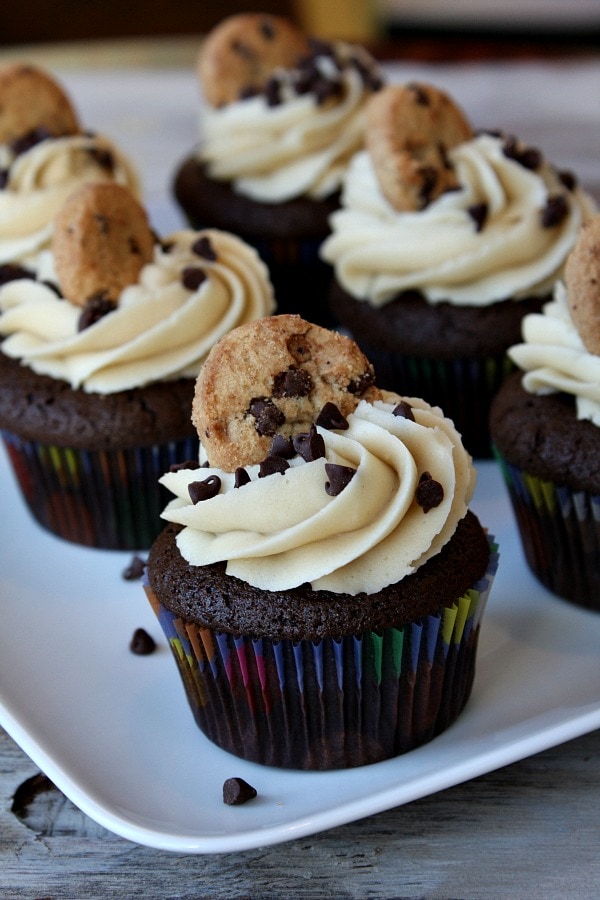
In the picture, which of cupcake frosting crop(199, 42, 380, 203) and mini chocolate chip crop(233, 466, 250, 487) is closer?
mini chocolate chip crop(233, 466, 250, 487)

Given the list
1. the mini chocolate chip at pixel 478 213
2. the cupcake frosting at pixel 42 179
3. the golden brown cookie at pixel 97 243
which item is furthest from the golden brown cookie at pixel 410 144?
the cupcake frosting at pixel 42 179

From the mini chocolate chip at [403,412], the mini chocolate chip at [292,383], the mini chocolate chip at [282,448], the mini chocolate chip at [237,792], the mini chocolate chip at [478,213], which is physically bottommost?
the mini chocolate chip at [237,792]

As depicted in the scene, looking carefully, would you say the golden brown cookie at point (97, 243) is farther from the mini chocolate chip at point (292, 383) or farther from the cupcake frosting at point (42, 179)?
the mini chocolate chip at point (292, 383)

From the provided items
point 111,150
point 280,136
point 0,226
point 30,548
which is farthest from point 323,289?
point 30,548

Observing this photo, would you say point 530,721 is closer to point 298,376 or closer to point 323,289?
point 298,376

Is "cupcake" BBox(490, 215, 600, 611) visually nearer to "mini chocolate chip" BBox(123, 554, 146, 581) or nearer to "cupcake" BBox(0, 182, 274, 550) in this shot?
"cupcake" BBox(0, 182, 274, 550)

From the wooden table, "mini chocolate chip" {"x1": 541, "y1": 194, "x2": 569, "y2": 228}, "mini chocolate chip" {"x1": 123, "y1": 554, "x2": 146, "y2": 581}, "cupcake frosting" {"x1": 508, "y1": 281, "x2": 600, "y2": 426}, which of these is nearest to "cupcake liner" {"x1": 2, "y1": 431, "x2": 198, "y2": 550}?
"mini chocolate chip" {"x1": 123, "y1": 554, "x2": 146, "y2": 581}

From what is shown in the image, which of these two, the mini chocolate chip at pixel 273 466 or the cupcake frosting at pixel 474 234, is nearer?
the mini chocolate chip at pixel 273 466

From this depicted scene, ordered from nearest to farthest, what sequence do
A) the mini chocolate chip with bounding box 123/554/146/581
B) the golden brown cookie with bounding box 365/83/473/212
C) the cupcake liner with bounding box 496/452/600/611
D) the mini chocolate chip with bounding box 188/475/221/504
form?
the mini chocolate chip with bounding box 188/475/221/504 → the cupcake liner with bounding box 496/452/600/611 → the mini chocolate chip with bounding box 123/554/146/581 → the golden brown cookie with bounding box 365/83/473/212
